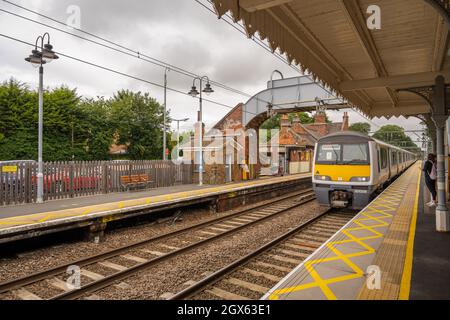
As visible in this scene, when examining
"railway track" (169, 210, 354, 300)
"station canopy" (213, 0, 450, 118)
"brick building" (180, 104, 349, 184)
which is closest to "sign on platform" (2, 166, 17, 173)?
"railway track" (169, 210, 354, 300)

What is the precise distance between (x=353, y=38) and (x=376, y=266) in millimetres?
4773

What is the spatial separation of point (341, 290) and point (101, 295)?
3805 millimetres

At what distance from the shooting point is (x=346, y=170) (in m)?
10.3

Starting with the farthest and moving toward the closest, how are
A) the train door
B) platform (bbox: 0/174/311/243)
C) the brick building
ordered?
the brick building → the train door → platform (bbox: 0/174/311/243)

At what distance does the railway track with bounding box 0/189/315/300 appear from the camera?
4.82m

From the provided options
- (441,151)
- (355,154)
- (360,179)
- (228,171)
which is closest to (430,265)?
(441,151)

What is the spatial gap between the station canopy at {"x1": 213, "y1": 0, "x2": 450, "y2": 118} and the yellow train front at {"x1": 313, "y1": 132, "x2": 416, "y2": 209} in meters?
2.26

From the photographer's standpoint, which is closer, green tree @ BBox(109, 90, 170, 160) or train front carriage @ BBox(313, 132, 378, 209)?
train front carriage @ BBox(313, 132, 378, 209)

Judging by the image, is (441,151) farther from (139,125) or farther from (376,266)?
(139,125)

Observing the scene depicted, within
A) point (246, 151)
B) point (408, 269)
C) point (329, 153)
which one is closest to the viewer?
point (408, 269)

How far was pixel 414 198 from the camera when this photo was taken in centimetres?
1167

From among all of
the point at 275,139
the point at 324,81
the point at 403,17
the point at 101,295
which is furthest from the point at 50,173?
the point at 275,139

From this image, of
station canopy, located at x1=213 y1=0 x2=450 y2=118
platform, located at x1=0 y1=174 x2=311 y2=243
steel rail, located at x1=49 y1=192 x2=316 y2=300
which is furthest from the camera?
platform, located at x1=0 y1=174 x2=311 y2=243

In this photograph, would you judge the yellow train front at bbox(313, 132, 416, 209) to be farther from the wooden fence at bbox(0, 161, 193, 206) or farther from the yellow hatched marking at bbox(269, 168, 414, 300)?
the wooden fence at bbox(0, 161, 193, 206)
